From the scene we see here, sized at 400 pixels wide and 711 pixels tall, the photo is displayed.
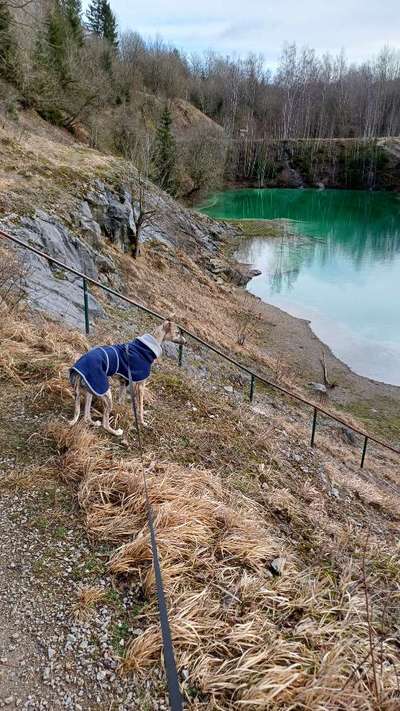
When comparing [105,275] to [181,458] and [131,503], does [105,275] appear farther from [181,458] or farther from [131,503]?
[131,503]

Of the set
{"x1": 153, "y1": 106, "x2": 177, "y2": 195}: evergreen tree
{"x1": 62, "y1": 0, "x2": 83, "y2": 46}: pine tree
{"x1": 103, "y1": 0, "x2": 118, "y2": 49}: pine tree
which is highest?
{"x1": 103, "y1": 0, "x2": 118, "y2": 49}: pine tree

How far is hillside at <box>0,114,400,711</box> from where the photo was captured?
8.72ft

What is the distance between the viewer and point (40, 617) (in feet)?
9.53

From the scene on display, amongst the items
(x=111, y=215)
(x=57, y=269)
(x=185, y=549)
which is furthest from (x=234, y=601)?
(x=111, y=215)

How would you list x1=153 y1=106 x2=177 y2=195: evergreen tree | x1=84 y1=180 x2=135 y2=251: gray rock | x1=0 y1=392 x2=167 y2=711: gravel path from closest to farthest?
1. x1=0 y1=392 x2=167 y2=711: gravel path
2. x1=84 y1=180 x2=135 y2=251: gray rock
3. x1=153 y1=106 x2=177 y2=195: evergreen tree

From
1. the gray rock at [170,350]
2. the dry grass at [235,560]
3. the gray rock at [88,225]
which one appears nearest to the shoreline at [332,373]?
the gray rock at [170,350]

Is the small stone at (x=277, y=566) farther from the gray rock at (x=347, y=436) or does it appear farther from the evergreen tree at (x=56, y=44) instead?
the evergreen tree at (x=56, y=44)

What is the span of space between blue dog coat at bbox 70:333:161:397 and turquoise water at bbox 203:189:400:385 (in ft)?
49.5

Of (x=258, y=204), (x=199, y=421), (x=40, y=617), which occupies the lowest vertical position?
(x=199, y=421)

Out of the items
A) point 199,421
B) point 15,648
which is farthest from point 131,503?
point 199,421

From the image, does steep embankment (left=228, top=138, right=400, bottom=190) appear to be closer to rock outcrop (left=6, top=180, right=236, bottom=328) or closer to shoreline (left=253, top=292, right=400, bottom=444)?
rock outcrop (left=6, top=180, right=236, bottom=328)

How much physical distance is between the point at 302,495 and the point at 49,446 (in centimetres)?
347

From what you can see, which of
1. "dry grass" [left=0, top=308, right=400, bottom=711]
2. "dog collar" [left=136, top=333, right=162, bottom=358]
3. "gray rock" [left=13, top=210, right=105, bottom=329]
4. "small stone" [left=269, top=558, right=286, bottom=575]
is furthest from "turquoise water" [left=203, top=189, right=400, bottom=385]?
"small stone" [left=269, top=558, right=286, bottom=575]

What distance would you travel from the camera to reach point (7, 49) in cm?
2400
